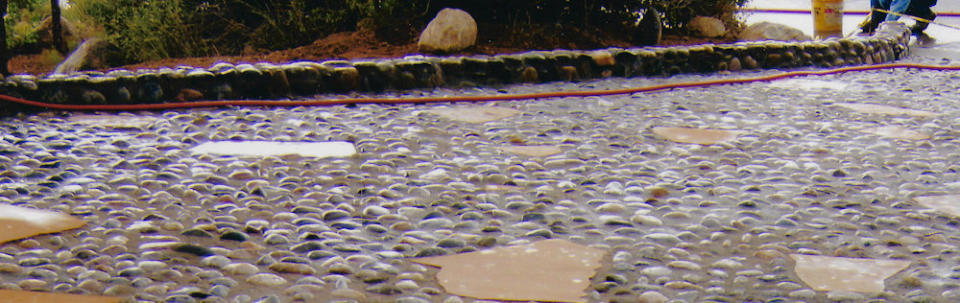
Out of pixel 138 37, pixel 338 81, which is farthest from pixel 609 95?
pixel 138 37

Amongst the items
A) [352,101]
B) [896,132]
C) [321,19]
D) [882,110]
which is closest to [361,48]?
[321,19]

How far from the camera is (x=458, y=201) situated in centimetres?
180

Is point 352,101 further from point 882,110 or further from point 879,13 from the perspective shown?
point 879,13

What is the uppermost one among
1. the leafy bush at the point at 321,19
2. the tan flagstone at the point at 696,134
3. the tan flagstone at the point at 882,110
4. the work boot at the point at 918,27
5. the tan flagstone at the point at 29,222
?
the leafy bush at the point at 321,19

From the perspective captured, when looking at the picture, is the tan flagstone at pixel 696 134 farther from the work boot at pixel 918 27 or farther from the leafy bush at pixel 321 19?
the work boot at pixel 918 27

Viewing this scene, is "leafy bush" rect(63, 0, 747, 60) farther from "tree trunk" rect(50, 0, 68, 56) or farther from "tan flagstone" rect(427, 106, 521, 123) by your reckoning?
"tan flagstone" rect(427, 106, 521, 123)

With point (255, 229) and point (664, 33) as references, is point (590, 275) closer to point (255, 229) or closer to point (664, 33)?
point (255, 229)

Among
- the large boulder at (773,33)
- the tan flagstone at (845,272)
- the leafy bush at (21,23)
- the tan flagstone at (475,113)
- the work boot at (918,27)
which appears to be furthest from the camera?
the leafy bush at (21,23)

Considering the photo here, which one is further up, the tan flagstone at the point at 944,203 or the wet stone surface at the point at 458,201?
the wet stone surface at the point at 458,201

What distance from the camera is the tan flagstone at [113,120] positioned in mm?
2611

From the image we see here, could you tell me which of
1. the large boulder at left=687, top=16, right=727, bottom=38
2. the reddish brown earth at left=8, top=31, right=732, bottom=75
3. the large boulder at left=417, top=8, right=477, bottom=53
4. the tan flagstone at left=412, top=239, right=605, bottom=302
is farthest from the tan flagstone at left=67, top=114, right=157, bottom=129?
the large boulder at left=687, top=16, right=727, bottom=38

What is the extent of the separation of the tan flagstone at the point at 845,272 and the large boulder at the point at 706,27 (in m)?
5.09

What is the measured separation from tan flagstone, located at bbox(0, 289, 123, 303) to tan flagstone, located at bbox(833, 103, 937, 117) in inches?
100

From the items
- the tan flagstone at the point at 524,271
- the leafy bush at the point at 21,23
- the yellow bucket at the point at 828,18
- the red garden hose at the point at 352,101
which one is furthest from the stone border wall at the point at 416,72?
the leafy bush at the point at 21,23
